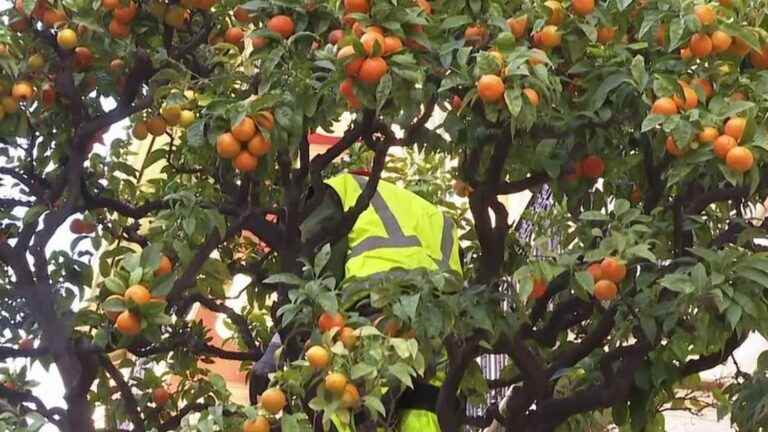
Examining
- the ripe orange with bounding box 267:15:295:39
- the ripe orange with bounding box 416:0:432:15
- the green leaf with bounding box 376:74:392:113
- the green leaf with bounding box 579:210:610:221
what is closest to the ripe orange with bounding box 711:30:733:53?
the green leaf with bounding box 579:210:610:221

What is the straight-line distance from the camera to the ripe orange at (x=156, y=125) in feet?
13.5

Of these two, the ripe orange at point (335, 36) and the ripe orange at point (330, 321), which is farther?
the ripe orange at point (335, 36)

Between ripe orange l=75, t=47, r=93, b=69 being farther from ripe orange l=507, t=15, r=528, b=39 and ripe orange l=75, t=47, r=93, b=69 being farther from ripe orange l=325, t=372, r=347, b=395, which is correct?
ripe orange l=325, t=372, r=347, b=395

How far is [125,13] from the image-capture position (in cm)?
387

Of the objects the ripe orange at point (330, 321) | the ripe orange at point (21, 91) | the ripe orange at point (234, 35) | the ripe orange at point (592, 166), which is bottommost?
the ripe orange at point (330, 321)

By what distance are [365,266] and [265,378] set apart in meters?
0.47

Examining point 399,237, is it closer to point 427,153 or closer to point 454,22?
point 427,153

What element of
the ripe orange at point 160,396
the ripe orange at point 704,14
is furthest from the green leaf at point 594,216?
the ripe orange at point 160,396

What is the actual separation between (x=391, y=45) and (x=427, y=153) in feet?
2.90

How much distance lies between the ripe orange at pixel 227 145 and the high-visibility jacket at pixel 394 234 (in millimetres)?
562

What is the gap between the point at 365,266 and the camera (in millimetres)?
3850

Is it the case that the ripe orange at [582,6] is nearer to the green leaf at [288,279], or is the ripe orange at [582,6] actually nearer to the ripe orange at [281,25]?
the ripe orange at [281,25]

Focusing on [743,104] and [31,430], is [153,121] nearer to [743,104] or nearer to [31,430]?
[31,430]

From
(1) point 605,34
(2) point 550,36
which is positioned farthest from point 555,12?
(1) point 605,34
